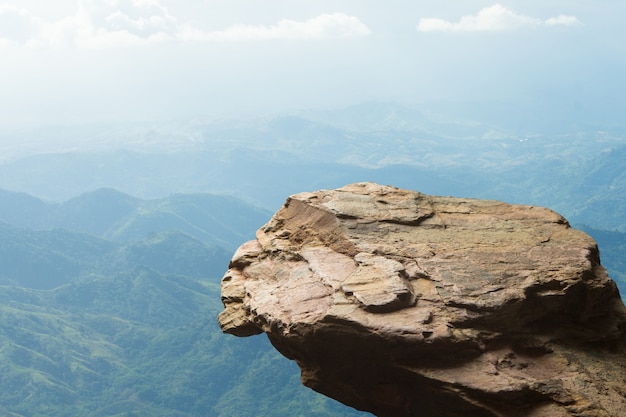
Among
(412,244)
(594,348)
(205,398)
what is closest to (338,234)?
(412,244)

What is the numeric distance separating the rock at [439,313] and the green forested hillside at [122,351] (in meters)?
56.5

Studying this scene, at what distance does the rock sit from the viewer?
10133mm

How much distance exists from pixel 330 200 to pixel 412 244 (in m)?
2.83

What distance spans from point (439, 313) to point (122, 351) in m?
101

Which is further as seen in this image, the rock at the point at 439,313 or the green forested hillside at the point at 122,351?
the green forested hillside at the point at 122,351

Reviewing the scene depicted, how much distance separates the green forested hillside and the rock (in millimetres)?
56494

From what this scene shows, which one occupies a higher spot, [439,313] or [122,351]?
[439,313]

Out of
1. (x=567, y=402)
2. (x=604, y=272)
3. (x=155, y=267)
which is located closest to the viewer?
(x=567, y=402)

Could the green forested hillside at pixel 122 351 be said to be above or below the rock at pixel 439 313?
below

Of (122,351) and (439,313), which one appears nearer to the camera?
(439,313)

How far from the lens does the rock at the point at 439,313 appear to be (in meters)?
10.1

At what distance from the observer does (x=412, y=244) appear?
13.0m

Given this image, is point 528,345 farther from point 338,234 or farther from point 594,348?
point 338,234

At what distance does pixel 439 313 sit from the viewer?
1065 centimetres
